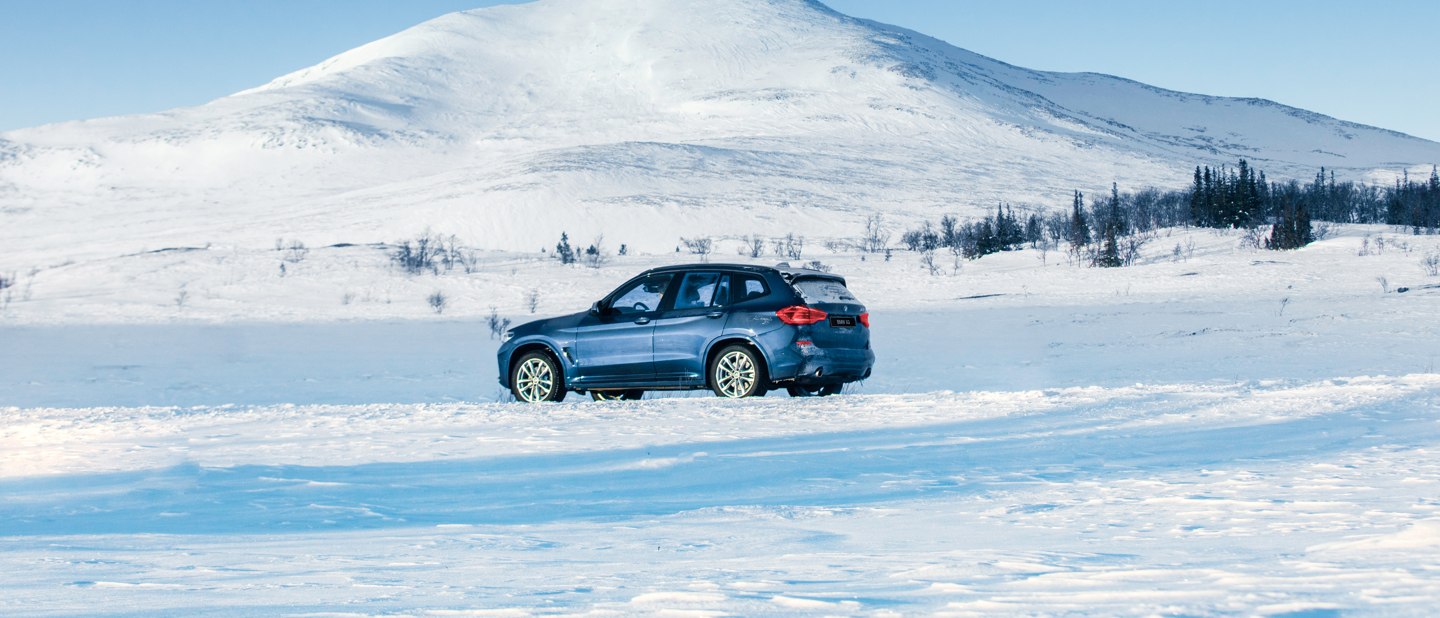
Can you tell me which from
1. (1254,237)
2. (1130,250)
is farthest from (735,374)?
(1254,237)

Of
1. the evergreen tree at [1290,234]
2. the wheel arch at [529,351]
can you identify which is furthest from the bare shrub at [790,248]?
the wheel arch at [529,351]

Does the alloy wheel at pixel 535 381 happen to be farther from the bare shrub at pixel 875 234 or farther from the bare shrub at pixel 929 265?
the bare shrub at pixel 875 234

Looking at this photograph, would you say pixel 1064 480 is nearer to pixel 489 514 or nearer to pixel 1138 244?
pixel 489 514

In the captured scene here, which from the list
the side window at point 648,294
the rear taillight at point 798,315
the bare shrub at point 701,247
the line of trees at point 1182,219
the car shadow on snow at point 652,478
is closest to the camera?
the car shadow on snow at point 652,478

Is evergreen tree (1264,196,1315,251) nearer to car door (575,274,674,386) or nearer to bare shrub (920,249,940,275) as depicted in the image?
bare shrub (920,249,940,275)

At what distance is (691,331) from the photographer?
11.5 meters

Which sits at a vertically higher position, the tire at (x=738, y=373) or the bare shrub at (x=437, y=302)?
the bare shrub at (x=437, y=302)

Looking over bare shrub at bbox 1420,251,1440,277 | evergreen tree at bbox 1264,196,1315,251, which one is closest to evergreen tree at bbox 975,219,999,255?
evergreen tree at bbox 1264,196,1315,251

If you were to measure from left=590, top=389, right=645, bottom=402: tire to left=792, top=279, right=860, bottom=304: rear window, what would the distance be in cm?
203

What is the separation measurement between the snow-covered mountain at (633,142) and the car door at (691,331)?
51.5 m

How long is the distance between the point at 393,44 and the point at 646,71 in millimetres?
50933

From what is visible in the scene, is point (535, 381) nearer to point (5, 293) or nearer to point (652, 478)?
point (652, 478)

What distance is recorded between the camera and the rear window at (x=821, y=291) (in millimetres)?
11320

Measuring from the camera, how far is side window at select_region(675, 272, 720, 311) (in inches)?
459
